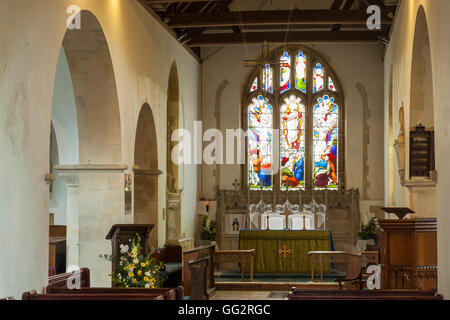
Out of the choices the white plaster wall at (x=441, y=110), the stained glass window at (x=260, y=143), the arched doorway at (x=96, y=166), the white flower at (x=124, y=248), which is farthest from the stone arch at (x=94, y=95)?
the stained glass window at (x=260, y=143)

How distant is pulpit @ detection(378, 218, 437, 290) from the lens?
26.2 feet

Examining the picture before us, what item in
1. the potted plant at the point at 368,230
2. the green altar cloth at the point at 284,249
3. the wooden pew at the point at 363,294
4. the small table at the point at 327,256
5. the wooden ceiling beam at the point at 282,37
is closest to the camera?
the wooden pew at the point at 363,294

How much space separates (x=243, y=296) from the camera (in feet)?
39.4

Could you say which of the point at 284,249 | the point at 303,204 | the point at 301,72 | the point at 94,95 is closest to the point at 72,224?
the point at 94,95

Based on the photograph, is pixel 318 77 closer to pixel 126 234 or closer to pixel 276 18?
pixel 276 18

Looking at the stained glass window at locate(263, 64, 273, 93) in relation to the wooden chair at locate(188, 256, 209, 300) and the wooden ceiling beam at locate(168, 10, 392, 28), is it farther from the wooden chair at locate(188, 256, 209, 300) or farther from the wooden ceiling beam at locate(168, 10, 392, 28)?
the wooden chair at locate(188, 256, 209, 300)

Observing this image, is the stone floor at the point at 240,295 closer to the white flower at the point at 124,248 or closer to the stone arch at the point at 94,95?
the white flower at the point at 124,248

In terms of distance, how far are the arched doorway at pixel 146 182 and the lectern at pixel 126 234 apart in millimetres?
3079

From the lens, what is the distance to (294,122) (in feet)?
56.8

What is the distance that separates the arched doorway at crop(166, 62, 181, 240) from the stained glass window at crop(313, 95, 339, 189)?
4253mm

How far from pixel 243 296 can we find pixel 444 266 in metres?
5.88

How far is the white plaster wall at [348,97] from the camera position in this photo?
54.9 ft
